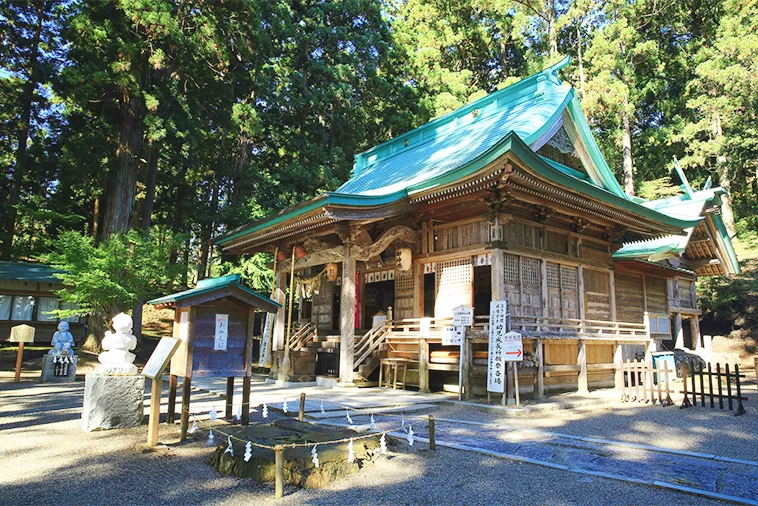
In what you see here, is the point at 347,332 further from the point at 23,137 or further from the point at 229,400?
the point at 23,137

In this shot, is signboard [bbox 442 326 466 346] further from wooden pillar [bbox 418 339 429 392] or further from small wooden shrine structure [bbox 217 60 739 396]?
wooden pillar [bbox 418 339 429 392]

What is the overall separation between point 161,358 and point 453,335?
6122mm

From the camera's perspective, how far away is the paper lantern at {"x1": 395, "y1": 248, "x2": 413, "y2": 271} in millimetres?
12133

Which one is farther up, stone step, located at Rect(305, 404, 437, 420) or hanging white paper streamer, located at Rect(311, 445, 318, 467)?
hanging white paper streamer, located at Rect(311, 445, 318, 467)

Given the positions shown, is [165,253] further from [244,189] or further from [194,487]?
[194,487]

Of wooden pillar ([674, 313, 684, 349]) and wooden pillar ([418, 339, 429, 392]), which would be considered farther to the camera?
wooden pillar ([674, 313, 684, 349])

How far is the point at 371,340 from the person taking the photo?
12.2 meters

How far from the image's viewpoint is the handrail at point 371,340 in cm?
1206

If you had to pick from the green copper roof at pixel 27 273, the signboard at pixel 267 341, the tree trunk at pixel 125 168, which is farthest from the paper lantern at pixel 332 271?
the green copper roof at pixel 27 273

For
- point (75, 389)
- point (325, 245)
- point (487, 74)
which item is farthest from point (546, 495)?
point (487, 74)

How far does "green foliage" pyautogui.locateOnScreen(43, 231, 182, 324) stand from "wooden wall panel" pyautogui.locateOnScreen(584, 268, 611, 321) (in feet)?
40.6

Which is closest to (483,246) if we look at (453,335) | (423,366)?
(453,335)

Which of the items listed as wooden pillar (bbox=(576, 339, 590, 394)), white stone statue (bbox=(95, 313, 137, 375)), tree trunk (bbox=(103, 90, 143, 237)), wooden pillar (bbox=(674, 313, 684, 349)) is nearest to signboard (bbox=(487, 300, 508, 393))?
wooden pillar (bbox=(576, 339, 590, 394))

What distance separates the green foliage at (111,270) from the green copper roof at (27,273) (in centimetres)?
654
